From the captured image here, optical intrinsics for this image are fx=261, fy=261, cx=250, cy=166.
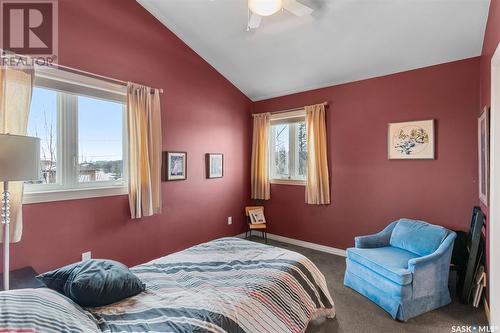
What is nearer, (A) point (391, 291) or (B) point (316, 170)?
(A) point (391, 291)

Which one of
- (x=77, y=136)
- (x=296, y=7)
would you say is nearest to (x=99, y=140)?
(x=77, y=136)

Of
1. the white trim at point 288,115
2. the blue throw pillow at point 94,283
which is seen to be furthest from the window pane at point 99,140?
the white trim at point 288,115

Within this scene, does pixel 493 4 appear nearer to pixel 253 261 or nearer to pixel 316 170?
pixel 316 170

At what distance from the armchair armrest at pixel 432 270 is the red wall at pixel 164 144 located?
8.99 ft

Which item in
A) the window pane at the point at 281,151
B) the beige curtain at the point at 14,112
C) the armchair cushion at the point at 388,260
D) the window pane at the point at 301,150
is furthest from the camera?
the window pane at the point at 281,151

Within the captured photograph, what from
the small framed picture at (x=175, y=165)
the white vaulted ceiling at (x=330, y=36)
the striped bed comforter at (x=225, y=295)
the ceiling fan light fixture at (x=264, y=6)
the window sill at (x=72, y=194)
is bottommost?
the striped bed comforter at (x=225, y=295)

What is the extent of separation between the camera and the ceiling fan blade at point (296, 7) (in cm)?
206

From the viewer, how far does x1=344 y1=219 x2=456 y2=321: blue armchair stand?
7.46 feet

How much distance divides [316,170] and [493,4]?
2.48 m

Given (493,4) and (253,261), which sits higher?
(493,4)

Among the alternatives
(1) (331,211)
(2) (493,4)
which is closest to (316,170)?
(1) (331,211)

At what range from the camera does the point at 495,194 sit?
6.61 ft

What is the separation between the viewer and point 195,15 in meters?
3.09

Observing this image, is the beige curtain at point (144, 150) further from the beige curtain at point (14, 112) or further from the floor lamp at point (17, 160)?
the floor lamp at point (17, 160)
